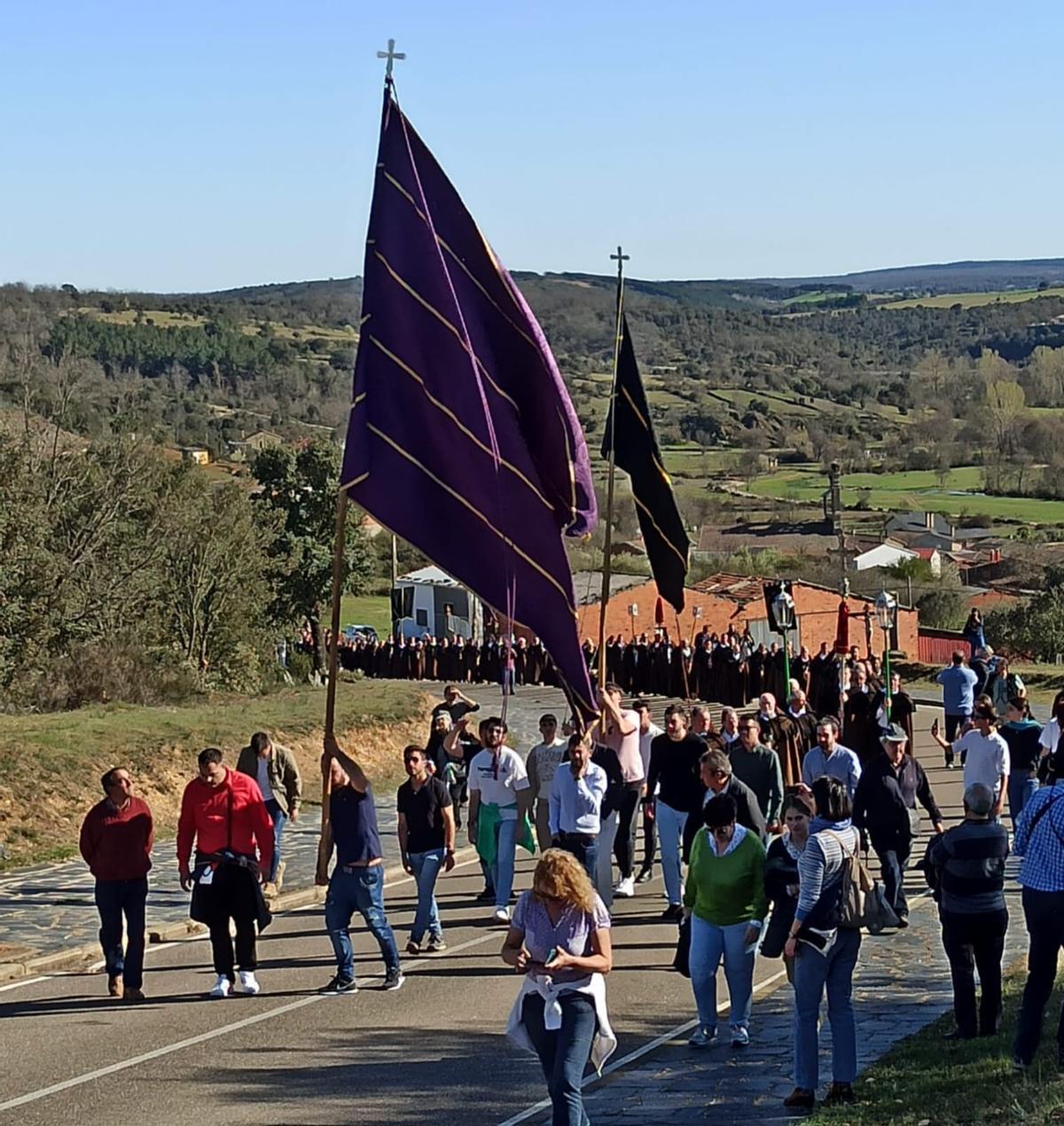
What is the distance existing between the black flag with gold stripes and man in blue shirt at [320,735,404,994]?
3542 mm

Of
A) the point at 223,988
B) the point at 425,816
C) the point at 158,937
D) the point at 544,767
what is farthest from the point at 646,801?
the point at 223,988

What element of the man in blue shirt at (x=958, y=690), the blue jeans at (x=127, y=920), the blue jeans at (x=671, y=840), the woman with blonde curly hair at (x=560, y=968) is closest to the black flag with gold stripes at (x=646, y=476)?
the blue jeans at (x=671, y=840)

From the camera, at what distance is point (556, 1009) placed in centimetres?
804

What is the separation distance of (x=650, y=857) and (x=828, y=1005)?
319 inches

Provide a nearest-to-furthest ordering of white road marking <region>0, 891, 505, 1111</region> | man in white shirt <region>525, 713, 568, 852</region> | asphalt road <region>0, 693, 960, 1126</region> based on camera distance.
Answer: asphalt road <region>0, 693, 960, 1126</region> → white road marking <region>0, 891, 505, 1111</region> → man in white shirt <region>525, 713, 568, 852</region>

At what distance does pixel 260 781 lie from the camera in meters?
16.9

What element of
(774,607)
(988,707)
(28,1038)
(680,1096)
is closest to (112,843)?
(28,1038)

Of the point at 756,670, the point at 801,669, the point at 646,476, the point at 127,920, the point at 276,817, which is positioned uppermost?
the point at 646,476

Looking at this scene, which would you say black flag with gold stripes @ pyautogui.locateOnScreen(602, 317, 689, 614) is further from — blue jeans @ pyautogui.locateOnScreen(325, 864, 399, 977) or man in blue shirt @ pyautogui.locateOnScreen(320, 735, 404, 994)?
blue jeans @ pyautogui.locateOnScreen(325, 864, 399, 977)

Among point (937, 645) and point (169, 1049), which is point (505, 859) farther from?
point (937, 645)

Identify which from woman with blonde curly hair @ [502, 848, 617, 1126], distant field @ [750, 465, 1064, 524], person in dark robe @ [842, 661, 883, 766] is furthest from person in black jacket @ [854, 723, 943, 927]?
distant field @ [750, 465, 1064, 524]

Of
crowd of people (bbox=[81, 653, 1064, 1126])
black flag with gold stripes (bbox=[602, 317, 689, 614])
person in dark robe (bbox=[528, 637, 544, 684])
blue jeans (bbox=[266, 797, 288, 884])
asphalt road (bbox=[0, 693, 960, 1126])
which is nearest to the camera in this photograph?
crowd of people (bbox=[81, 653, 1064, 1126])

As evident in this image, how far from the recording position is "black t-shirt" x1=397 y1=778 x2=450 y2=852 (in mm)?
13703

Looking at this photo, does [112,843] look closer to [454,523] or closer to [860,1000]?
[454,523]
